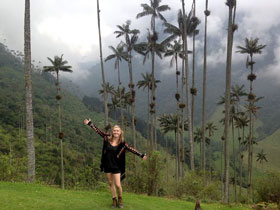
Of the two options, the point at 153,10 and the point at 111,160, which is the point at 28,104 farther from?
the point at 153,10

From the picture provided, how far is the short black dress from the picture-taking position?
6.39 meters

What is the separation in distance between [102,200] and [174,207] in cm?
304

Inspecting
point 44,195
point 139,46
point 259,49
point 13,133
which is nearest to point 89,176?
point 44,195

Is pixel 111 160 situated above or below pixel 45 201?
above

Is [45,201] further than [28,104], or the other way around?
[28,104]

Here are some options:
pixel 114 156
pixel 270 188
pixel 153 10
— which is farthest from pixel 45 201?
pixel 153 10

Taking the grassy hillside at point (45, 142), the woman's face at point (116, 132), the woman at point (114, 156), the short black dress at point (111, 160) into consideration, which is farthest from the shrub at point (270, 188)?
the woman's face at point (116, 132)

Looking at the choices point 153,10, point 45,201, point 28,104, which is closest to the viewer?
point 45,201

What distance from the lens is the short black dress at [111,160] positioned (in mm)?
6387

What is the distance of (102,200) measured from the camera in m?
8.02

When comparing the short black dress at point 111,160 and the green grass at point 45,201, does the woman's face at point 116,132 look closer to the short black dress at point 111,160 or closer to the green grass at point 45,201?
the short black dress at point 111,160

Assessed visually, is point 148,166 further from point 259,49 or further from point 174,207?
point 259,49

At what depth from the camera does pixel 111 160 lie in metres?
6.40

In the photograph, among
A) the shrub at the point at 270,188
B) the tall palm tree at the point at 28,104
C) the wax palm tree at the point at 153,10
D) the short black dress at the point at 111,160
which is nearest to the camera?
the short black dress at the point at 111,160
